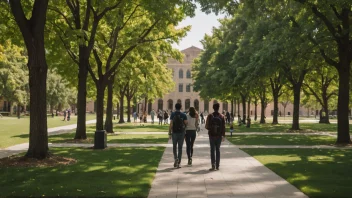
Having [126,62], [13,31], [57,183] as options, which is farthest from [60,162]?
[126,62]

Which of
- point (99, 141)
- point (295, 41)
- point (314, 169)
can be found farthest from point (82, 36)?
point (295, 41)

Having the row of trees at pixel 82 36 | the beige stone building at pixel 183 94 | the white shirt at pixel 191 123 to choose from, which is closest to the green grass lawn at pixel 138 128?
the row of trees at pixel 82 36

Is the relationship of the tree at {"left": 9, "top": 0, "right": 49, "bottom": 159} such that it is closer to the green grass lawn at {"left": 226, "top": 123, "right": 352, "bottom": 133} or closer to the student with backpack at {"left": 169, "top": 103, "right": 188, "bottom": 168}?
the student with backpack at {"left": 169, "top": 103, "right": 188, "bottom": 168}

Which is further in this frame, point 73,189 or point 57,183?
point 57,183

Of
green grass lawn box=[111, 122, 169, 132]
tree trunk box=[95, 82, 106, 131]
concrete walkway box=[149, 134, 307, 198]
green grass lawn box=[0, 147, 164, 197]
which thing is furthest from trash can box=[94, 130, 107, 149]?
green grass lawn box=[111, 122, 169, 132]

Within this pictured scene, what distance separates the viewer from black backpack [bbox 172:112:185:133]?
431 inches

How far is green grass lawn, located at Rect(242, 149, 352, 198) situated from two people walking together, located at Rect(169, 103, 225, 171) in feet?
5.38

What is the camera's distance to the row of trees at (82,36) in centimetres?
1157

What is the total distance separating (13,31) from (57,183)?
1014 centimetres

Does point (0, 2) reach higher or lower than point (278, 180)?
higher

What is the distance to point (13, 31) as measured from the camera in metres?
16.5

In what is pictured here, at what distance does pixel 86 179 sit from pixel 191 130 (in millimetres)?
3638

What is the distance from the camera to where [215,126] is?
10.5 m

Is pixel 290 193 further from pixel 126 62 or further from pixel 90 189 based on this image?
pixel 126 62
